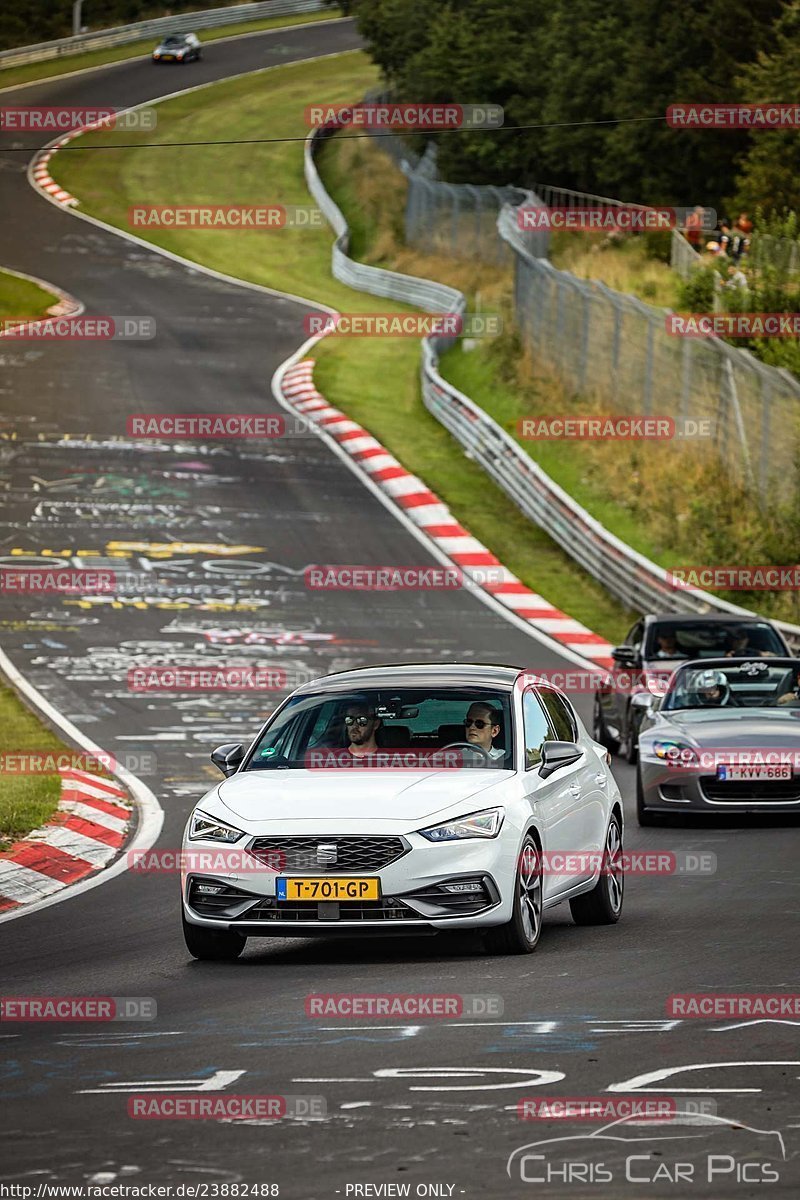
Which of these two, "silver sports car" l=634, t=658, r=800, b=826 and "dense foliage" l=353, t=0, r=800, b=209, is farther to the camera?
"dense foliage" l=353, t=0, r=800, b=209

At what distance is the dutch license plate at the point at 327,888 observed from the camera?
10.0 meters

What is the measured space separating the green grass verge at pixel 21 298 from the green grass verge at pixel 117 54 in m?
33.7

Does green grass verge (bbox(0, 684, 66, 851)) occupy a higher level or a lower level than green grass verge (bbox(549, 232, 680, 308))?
higher

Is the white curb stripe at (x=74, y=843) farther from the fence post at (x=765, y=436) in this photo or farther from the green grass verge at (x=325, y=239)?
the fence post at (x=765, y=436)

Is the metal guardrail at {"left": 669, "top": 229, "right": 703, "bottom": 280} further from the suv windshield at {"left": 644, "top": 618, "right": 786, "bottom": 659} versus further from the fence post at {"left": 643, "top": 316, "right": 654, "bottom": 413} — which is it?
the suv windshield at {"left": 644, "top": 618, "right": 786, "bottom": 659}

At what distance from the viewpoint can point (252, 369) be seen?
45469mm

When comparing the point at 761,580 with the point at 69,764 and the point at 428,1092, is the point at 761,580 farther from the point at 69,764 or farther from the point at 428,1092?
the point at 428,1092

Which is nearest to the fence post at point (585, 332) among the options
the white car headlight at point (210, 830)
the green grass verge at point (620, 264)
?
the green grass verge at point (620, 264)

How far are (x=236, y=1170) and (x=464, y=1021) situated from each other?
97.5 inches

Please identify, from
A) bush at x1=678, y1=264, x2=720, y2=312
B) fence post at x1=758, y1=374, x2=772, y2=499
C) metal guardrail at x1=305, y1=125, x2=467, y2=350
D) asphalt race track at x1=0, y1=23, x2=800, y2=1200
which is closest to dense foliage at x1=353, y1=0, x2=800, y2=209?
metal guardrail at x1=305, y1=125, x2=467, y2=350

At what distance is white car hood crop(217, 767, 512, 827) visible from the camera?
10180mm

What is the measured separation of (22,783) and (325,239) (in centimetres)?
4954

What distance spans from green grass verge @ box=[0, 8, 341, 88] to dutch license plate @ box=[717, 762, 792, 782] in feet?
244

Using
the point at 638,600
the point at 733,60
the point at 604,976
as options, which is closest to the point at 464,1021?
the point at 604,976
